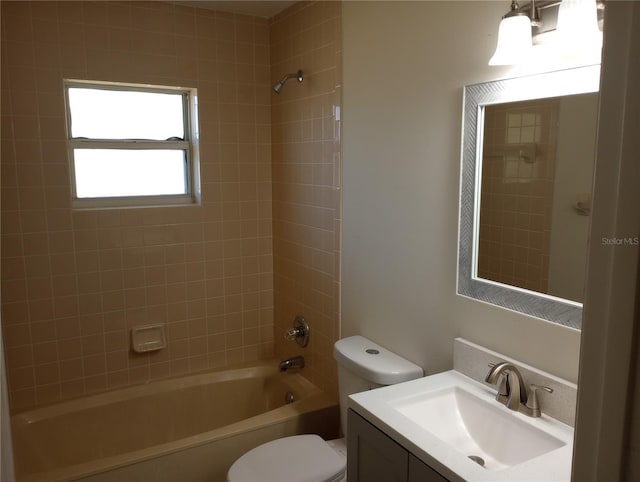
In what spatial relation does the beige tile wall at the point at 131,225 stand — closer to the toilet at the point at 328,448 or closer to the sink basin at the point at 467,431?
the toilet at the point at 328,448

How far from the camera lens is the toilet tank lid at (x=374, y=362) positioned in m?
1.95

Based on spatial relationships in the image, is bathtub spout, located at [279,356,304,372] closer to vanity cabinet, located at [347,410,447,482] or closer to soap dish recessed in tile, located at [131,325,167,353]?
soap dish recessed in tile, located at [131,325,167,353]

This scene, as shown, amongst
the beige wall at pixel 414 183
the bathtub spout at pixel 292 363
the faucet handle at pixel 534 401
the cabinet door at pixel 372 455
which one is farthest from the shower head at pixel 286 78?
the faucet handle at pixel 534 401

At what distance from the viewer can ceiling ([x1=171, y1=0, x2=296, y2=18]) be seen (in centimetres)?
267

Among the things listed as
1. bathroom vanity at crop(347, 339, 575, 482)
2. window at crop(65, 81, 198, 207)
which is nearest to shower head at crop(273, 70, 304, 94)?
window at crop(65, 81, 198, 207)

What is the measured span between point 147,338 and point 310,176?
1258mm

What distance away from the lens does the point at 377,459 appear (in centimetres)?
154

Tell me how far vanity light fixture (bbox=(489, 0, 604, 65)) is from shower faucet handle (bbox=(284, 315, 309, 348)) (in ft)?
5.68

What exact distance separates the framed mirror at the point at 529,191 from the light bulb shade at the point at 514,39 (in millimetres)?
87

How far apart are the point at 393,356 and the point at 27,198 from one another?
1853 millimetres

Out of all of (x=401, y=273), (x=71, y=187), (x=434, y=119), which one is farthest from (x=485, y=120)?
(x=71, y=187)

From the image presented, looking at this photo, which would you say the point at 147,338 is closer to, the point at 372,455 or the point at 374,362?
the point at 374,362

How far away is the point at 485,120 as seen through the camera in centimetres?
168

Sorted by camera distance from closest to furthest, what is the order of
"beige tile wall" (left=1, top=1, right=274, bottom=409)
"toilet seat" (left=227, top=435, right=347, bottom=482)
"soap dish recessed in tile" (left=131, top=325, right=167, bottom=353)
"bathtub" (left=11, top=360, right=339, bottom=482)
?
"toilet seat" (left=227, top=435, right=347, bottom=482) → "bathtub" (left=11, top=360, right=339, bottom=482) → "beige tile wall" (left=1, top=1, right=274, bottom=409) → "soap dish recessed in tile" (left=131, top=325, right=167, bottom=353)
